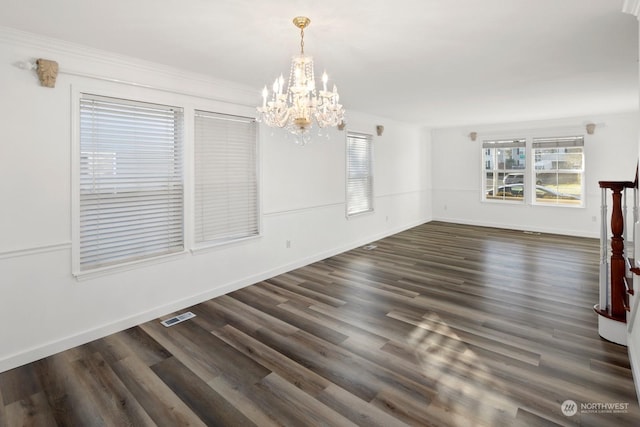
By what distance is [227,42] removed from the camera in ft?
9.05

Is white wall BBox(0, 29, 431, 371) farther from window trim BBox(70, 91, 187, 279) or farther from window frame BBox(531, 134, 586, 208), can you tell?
window frame BBox(531, 134, 586, 208)

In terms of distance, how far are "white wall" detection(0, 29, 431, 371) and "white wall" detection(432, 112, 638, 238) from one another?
5121 millimetres

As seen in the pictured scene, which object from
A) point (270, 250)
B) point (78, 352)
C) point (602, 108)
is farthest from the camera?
point (602, 108)

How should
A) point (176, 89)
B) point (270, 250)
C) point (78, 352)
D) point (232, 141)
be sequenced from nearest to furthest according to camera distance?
point (78, 352) < point (176, 89) < point (232, 141) < point (270, 250)

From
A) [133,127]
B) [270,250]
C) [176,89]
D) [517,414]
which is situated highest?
[176,89]

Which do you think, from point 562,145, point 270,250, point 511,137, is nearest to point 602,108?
point 562,145

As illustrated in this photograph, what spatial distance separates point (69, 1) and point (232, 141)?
6.64 ft

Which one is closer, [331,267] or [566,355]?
[566,355]

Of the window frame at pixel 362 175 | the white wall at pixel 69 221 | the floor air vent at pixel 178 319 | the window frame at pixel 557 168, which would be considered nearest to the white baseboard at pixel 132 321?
the white wall at pixel 69 221

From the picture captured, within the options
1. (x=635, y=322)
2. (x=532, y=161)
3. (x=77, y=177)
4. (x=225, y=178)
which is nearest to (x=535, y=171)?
(x=532, y=161)

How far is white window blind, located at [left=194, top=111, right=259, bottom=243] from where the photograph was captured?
12.2 ft

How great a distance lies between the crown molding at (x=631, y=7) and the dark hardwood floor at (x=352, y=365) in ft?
7.68

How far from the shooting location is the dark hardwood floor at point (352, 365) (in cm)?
202

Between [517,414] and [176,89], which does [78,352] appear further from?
[517,414]
